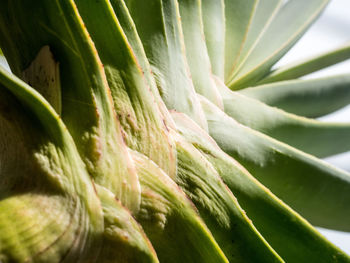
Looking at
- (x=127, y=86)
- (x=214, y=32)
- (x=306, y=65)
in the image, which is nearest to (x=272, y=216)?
(x=127, y=86)

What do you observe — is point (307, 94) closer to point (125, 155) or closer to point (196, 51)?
point (196, 51)

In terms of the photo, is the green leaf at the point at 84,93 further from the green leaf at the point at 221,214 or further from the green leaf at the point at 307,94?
the green leaf at the point at 307,94

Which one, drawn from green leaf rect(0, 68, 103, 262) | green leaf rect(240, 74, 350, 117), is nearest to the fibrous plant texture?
green leaf rect(0, 68, 103, 262)

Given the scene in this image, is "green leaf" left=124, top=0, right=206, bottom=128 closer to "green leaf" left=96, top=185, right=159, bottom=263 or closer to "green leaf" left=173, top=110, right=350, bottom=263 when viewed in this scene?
"green leaf" left=173, top=110, right=350, bottom=263

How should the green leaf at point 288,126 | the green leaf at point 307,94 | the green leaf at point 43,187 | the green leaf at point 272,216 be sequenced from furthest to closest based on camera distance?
the green leaf at point 307,94 → the green leaf at point 288,126 → the green leaf at point 272,216 → the green leaf at point 43,187

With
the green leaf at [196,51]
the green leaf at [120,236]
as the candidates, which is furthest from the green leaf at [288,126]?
the green leaf at [120,236]

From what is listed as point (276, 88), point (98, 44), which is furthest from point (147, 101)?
point (276, 88)

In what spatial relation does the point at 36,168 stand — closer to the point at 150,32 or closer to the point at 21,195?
the point at 21,195
